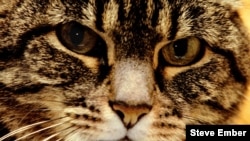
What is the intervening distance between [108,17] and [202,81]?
0.26 m

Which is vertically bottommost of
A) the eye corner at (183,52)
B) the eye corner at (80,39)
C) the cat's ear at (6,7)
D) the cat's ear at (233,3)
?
the eye corner at (183,52)

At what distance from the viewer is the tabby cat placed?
1028 millimetres

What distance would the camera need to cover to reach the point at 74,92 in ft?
3.43

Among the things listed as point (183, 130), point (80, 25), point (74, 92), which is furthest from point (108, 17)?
point (183, 130)

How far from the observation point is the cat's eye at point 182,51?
1.13m

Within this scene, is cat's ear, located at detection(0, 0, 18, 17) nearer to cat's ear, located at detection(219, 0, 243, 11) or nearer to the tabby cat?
the tabby cat

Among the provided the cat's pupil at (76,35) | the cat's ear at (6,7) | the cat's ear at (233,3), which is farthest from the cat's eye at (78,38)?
the cat's ear at (233,3)

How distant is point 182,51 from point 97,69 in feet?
0.67

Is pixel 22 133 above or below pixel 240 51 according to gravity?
below

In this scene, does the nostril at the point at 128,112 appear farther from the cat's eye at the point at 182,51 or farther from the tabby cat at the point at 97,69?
the cat's eye at the point at 182,51

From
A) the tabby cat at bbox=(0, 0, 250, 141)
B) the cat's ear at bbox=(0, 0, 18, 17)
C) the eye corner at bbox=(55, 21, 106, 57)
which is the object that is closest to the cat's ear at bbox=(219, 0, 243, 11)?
the tabby cat at bbox=(0, 0, 250, 141)

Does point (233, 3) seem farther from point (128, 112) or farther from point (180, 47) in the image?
point (128, 112)

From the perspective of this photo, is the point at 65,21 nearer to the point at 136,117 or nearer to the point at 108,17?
the point at 108,17

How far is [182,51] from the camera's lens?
114 cm
